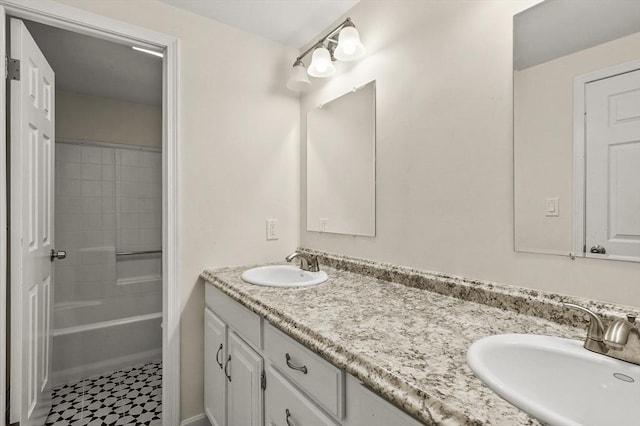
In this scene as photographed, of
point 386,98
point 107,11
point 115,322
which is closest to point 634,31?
point 386,98

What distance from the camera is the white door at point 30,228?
1332mm

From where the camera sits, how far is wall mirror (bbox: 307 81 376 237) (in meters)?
1.52

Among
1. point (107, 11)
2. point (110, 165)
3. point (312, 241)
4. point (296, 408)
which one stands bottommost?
point (296, 408)

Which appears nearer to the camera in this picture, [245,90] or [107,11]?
[107,11]

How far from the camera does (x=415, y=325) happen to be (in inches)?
A: 33.8

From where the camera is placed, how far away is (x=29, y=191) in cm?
145

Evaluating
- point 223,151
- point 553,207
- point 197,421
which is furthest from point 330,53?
point 197,421

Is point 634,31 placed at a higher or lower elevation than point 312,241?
higher

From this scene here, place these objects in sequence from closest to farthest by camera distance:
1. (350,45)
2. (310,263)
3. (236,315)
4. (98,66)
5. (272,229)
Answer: (236,315), (350,45), (310,263), (272,229), (98,66)

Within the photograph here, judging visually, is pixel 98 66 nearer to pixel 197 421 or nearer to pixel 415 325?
pixel 197 421

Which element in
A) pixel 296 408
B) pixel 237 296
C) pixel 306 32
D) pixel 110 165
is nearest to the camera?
pixel 296 408

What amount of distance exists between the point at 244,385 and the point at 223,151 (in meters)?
1.17

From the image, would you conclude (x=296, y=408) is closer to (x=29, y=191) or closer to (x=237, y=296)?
(x=237, y=296)

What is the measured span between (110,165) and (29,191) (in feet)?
5.17
